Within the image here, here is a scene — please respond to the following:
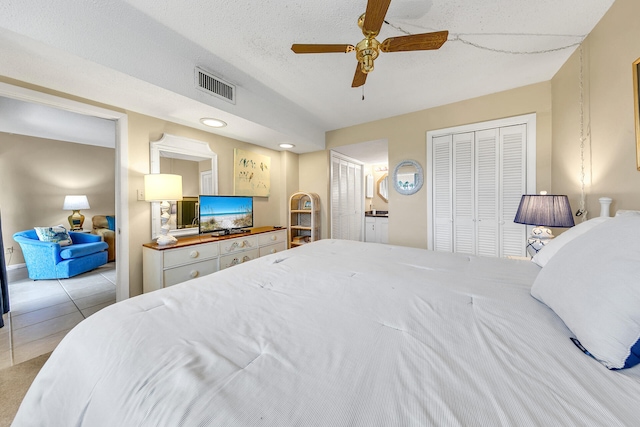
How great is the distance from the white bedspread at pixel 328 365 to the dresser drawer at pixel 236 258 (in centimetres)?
173

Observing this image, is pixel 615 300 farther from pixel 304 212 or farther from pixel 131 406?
pixel 304 212

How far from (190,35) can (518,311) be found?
2.71m

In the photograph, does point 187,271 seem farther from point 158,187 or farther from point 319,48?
point 319,48

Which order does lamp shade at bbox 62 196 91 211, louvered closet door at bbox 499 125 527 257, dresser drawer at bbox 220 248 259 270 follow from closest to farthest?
louvered closet door at bbox 499 125 527 257, dresser drawer at bbox 220 248 259 270, lamp shade at bbox 62 196 91 211

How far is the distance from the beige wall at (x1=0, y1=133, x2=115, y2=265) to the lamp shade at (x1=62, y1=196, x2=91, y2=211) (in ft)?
0.59

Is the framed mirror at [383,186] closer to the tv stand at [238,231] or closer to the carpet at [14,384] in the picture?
the tv stand at [238,231]

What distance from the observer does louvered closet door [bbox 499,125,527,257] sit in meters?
2.63

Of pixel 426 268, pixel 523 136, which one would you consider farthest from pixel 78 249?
pixel 523 136

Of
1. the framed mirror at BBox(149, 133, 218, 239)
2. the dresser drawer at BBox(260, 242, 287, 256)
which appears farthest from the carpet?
the dresser drawer at BBox(260, 242, 287, 256)

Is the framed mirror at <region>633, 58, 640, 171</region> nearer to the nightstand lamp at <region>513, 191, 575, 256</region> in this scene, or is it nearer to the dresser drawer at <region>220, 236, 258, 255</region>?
the nightstand lamp at <region>513, 191, 575, 256</region>

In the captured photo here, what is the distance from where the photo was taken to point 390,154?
341cm

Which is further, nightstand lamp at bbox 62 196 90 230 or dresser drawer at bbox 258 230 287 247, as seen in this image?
nightstand lamp at bbox 62 196 90 230

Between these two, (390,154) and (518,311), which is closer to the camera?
(518,311)

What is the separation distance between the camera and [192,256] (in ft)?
7.97
